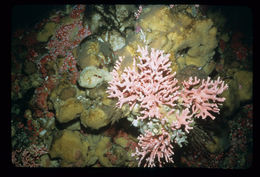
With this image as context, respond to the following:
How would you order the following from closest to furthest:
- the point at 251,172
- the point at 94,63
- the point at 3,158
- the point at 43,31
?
the point at 94,63
the point at 251,172
the point at 3,158
the point at 43,31

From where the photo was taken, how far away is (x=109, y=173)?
2.89 meters

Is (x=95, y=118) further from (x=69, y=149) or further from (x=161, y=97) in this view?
(x=161, y=97)

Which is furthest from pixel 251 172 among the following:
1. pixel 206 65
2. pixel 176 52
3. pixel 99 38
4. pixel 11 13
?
pixel 11 13

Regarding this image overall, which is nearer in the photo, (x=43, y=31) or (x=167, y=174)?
(x=167, y=174)

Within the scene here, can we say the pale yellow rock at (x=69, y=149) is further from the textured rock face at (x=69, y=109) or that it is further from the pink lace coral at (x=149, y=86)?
the pink lace coral at (x=149, y=86)

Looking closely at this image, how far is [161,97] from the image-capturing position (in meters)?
2.21

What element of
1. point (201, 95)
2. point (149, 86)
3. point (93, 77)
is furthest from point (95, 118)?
point (201, 95)

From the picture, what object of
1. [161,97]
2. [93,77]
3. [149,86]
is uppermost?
[93,77]

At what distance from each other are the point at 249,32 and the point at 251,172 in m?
3.54

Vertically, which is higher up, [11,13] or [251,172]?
[11,13]

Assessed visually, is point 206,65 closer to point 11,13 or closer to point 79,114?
point 79,114

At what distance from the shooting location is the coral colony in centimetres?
219

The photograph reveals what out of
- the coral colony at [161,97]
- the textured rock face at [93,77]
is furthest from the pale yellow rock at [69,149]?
the coral colony at [161,97]

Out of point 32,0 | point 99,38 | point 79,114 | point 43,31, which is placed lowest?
point 79,114
